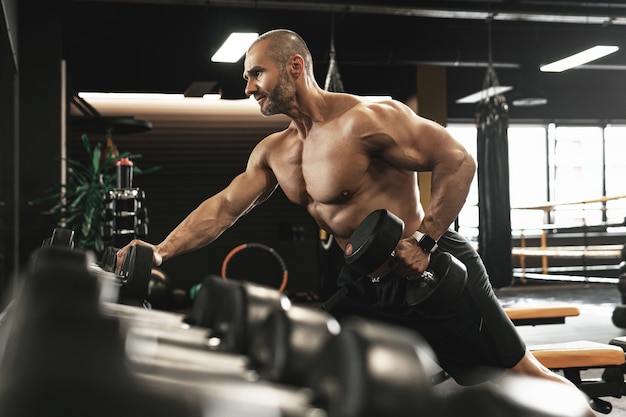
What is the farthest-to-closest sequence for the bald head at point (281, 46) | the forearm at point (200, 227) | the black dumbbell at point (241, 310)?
the bald head at point (281, 46)
the forearm at point (200, 227)
the black dumbbell at point (241, 310)

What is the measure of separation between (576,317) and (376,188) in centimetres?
613

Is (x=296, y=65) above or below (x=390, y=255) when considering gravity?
above

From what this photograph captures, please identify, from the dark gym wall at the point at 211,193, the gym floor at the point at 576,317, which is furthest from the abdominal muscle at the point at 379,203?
the dark gym wall at the point at 211,193

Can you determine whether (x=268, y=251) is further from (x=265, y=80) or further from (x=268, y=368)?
(x=268, y=368)

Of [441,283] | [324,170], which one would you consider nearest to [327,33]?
[324,170]

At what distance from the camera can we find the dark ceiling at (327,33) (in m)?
6.87

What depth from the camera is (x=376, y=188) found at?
2246 mm

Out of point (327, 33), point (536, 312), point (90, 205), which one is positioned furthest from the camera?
point (327, 33)

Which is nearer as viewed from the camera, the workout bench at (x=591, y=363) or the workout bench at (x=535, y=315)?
the workout bench at (x=591, y=363)

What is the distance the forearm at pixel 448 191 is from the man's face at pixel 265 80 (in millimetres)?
511

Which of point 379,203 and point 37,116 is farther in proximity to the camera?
point 37,116

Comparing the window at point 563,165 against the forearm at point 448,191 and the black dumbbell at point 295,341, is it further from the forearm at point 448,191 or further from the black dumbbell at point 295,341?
the black dumbbell at point 295,341

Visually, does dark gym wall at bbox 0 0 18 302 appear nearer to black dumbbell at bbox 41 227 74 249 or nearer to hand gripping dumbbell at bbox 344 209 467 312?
hand gripping dumbbell at bbox 344 209 467 312

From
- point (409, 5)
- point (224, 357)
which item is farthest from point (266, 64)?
point (409, 5)
